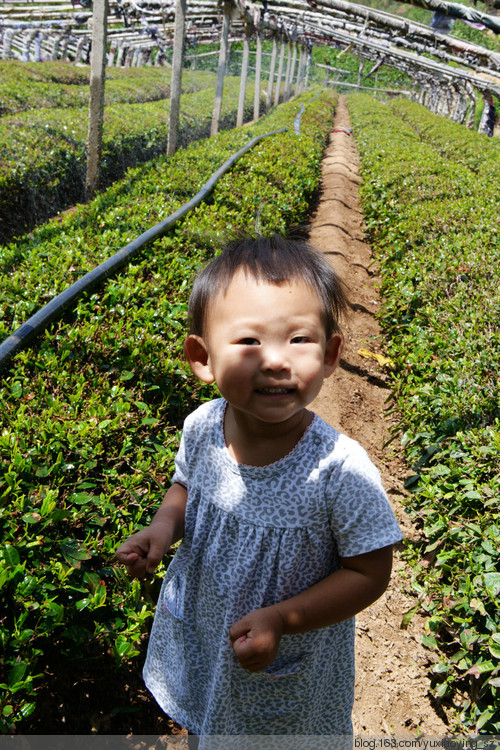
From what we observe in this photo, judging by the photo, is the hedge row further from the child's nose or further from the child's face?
the child's nose

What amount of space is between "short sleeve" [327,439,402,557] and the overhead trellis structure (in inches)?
164

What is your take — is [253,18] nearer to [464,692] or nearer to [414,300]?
[414,300]

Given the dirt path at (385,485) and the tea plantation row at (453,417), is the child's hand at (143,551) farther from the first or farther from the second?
the tea plantation row at (453,417)

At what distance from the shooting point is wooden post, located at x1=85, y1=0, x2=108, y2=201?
7289 mm

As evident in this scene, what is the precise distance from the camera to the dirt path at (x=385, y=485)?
2.51 m

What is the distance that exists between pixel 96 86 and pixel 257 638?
7732mm

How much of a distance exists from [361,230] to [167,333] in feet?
22.6

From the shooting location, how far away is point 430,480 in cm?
303

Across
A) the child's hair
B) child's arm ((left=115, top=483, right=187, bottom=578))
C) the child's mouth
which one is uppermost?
the child's hair

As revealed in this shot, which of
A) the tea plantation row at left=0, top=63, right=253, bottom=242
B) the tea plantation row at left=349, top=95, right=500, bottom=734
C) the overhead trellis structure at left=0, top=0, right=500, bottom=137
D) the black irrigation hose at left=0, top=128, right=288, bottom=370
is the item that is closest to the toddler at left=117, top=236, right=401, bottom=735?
the tea plantation row at left=349, top=95, right=500, bottom=734

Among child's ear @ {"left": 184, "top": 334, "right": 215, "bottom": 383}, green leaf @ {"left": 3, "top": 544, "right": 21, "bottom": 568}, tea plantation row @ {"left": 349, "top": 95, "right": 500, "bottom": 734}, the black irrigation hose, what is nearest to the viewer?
child's ear @ {"left": 184, "top": 334, "right": 215, "bottom": 383}

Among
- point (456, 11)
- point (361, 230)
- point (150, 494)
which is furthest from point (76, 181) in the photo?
point (150, 494)

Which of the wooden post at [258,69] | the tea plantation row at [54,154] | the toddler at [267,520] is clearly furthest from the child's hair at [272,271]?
the wooden post at [258,69]

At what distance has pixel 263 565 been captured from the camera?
1402 millimetres
